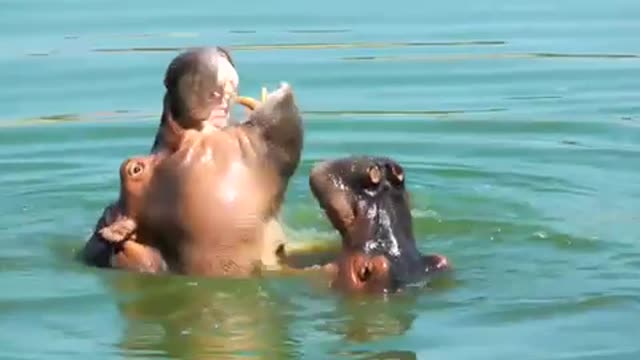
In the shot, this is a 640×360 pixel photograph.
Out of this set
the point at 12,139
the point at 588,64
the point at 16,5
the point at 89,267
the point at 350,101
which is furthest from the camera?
the point at 16,5

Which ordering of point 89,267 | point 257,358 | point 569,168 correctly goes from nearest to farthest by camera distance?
point 257,358 → point 89,267 → point 569,168

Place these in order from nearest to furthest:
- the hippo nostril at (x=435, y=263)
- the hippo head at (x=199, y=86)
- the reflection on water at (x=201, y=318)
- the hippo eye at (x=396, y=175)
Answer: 1. the reflection on water at (x=201, y=318)
2. the hippo head at (x=199, y=86)
3. the hippo eye at (x=396, y=175)
4. the hippo nostril at (x=435, y=263)

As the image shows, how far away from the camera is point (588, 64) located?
470 inches

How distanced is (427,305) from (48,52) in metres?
5.55

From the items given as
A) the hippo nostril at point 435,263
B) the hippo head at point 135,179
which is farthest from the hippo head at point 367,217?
the hippo head at point 135,179

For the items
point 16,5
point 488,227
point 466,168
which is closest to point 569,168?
point 466,168

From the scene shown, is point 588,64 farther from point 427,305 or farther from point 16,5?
point 427,305

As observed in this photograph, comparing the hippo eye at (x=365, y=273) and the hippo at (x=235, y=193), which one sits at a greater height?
the hippo at (x=235, y=193)

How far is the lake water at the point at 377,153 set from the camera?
23.0 feet

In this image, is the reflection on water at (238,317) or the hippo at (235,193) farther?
the hippo at (235,193)

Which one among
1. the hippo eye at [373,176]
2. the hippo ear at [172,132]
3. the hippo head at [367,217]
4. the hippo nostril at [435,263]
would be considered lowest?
the hippo nostril at [435,263]

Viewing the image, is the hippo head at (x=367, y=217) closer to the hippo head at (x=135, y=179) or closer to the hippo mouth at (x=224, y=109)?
the hippo mouth at (x=224, y=109)

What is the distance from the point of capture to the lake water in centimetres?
701

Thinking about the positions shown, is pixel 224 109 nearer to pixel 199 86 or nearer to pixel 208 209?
pixel 199 86
